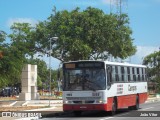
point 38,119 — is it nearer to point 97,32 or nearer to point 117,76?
point 117,76

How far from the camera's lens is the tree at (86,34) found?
52.8m

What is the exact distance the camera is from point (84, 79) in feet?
77.8

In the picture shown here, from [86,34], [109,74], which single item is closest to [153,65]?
[86,34]

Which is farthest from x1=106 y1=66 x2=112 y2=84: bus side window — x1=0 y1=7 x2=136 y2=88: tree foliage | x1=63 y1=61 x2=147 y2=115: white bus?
x1=0 y1=7 x2=136 y2=88: tree foliage

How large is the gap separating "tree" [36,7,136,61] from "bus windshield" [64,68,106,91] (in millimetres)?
27669

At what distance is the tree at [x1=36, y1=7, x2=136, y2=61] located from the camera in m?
52.8

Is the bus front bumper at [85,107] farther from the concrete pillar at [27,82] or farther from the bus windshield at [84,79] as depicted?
the concrete pillar at [27,82]

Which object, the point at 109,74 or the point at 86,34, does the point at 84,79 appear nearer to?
the point at 109,74

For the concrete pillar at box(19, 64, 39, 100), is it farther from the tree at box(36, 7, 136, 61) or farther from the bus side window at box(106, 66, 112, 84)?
the bus side window at box(106, 66, 112, 84)

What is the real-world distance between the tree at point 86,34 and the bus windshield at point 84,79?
90.8ft

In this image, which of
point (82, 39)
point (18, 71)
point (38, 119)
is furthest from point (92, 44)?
point (38, 119)

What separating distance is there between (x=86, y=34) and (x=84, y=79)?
2948cm

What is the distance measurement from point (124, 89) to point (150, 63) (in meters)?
65.4

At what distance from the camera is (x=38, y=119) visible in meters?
22.9
